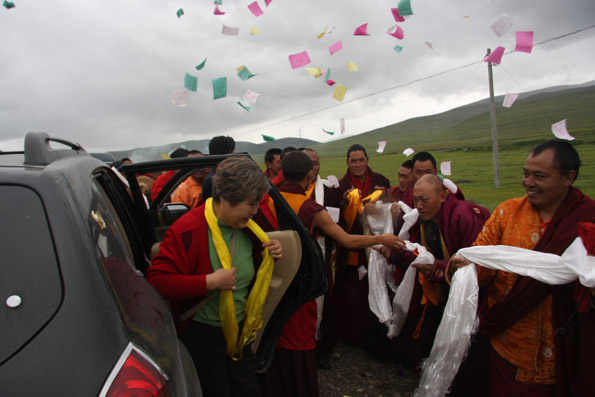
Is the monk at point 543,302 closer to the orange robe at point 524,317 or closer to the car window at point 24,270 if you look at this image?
the orange robe at point 524,317

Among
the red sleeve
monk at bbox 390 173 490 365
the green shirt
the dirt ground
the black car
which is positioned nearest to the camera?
the black car

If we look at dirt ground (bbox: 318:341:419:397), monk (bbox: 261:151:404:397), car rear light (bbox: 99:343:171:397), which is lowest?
dirt ground (bbox: 318:341:419:397)

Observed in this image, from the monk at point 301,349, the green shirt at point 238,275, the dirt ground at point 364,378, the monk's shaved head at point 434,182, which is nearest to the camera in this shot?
the green shirt at point 238,275

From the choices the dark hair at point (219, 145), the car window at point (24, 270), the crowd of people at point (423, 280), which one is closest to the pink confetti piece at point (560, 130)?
the crowd of people at point (423, 280)

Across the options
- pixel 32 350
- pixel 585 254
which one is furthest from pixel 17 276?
pixel 585 254

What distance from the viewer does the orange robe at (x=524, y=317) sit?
2242mm

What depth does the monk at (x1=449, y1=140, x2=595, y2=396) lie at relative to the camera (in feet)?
6.75

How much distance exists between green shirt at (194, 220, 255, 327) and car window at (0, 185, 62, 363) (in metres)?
0.89

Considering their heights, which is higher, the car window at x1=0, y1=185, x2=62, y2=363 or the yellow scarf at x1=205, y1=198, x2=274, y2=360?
the car window at x1=0, y1=185, x2=62, y2=363

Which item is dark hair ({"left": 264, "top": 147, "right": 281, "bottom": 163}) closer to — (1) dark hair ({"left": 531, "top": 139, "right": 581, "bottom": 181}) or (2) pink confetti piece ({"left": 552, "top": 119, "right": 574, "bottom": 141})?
(2) pink confetti piece ({"left": 552, "top": 119, "right": 574, "bottom": 141})

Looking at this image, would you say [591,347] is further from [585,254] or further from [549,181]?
[549,181]

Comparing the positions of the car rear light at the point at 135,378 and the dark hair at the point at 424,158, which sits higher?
the dark hair at the point at 424,158

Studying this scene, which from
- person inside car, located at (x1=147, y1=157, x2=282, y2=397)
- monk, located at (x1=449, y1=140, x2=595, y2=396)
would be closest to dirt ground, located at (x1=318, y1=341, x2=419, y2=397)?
monk, located at (x1=449, y1=140, x2=595, y2=396)

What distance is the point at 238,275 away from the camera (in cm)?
202
